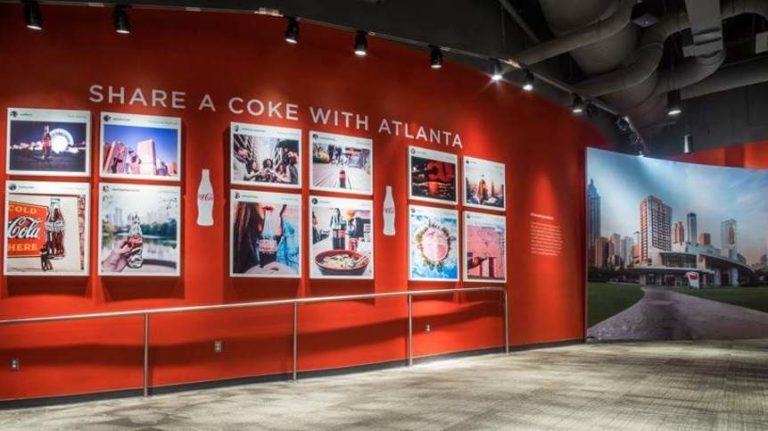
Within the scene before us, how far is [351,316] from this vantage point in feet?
24.3

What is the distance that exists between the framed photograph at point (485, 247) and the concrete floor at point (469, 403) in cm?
139

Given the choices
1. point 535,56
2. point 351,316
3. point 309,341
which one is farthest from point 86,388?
point 535,56

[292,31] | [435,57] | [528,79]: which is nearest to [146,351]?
[292,31]

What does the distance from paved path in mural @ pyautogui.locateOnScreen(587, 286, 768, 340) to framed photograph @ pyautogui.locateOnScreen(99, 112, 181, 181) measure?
7.29m

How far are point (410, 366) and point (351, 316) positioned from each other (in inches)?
40.1

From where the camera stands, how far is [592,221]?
36.4 ft

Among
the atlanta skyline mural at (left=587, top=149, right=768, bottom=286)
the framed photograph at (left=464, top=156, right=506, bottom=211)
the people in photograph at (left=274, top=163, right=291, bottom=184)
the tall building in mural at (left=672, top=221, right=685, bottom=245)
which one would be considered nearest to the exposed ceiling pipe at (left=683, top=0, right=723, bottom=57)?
the atlanta skyline mural at (left=587, top=149, right=768, bottom=286)

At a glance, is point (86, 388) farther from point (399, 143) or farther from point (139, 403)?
point (399, 143)

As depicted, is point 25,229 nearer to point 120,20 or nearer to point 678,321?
point 120,20

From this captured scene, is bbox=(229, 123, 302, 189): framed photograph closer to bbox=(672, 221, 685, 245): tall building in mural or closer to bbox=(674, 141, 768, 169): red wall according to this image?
Result: bbox=(672, 221, 685, 245): tall building in mural

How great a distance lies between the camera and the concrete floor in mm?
4773

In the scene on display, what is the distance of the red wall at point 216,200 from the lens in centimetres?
617

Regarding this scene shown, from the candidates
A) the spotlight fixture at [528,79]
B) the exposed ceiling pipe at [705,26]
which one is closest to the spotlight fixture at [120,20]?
the spotlight fixture at [528,79]

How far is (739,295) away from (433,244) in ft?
22.8
